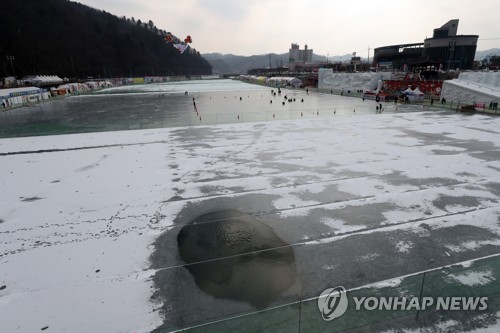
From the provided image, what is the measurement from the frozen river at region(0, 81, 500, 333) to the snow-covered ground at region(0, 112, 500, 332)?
0.17ft

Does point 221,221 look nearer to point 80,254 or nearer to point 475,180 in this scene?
point 80,254

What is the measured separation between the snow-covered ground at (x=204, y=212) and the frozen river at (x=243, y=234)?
5 cm

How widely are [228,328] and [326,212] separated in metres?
6.73

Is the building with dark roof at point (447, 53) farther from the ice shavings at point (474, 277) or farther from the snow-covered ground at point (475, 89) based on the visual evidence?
the ice shavings at point (474, 277)

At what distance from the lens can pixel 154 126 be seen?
95.5ft

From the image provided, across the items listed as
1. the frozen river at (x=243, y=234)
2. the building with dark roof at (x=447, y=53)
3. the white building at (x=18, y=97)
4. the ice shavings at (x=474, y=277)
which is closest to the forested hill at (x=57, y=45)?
the white building at (x=18, y=97)

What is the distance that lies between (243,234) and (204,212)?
2.21 m

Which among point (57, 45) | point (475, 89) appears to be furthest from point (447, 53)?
point (57, 45)

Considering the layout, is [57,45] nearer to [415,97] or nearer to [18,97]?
[18,97]

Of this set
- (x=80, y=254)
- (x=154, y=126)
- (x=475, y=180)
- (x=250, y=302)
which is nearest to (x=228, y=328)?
(x=250, y=302)

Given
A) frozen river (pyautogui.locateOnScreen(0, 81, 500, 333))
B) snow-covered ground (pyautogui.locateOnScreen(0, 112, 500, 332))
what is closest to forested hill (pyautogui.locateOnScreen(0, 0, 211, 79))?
snow-covered ground (pyautogui.locateOnScreen(0, 112, 500, 332))

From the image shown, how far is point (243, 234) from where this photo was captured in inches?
372

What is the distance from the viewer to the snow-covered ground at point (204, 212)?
671cm

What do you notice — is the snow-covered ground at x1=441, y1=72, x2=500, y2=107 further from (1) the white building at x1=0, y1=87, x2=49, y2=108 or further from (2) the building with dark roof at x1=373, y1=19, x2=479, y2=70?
(1) the white building at x1=0, y1=87, x2=49, y2=108
